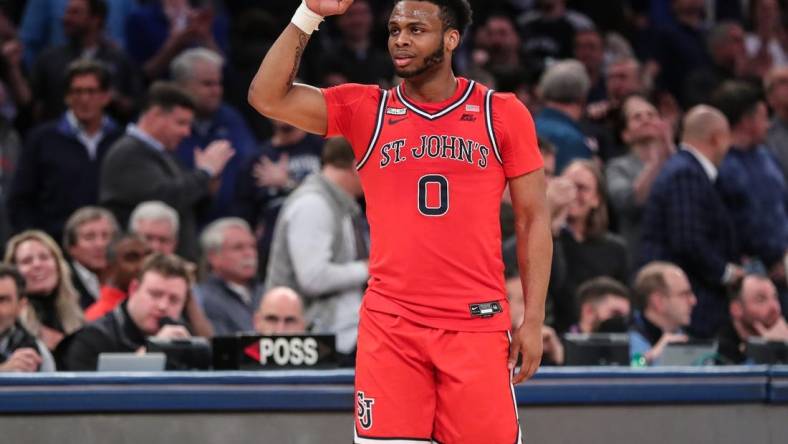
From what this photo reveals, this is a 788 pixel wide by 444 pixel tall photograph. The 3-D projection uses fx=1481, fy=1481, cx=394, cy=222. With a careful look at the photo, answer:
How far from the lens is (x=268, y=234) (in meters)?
9.18

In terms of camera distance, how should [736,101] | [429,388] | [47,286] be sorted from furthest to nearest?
1. [736,101]
2. [47,286]
3. [429,388]

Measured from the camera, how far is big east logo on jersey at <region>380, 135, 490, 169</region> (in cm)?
459

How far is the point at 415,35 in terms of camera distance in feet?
15.0

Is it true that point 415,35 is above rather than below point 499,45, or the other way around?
below

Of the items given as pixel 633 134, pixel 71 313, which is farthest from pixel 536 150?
pixel 633 134

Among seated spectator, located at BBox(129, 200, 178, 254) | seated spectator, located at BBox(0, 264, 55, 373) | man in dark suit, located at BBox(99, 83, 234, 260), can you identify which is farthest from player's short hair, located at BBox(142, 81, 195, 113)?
seated spectator, located at BBox(0, 264, 55, 373)

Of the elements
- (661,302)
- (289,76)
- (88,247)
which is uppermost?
(289,76)

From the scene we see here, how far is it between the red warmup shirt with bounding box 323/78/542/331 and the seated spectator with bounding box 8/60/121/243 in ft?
15.1

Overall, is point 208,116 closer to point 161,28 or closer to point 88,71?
point 88,71

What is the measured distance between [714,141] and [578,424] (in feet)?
10.7

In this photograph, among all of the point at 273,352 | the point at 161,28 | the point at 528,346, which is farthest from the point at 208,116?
the point at 528,346

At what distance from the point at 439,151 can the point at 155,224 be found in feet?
12.3

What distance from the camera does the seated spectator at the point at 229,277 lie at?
26.6 feet

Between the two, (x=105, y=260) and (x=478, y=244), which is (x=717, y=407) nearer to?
(x=478, y=244)
